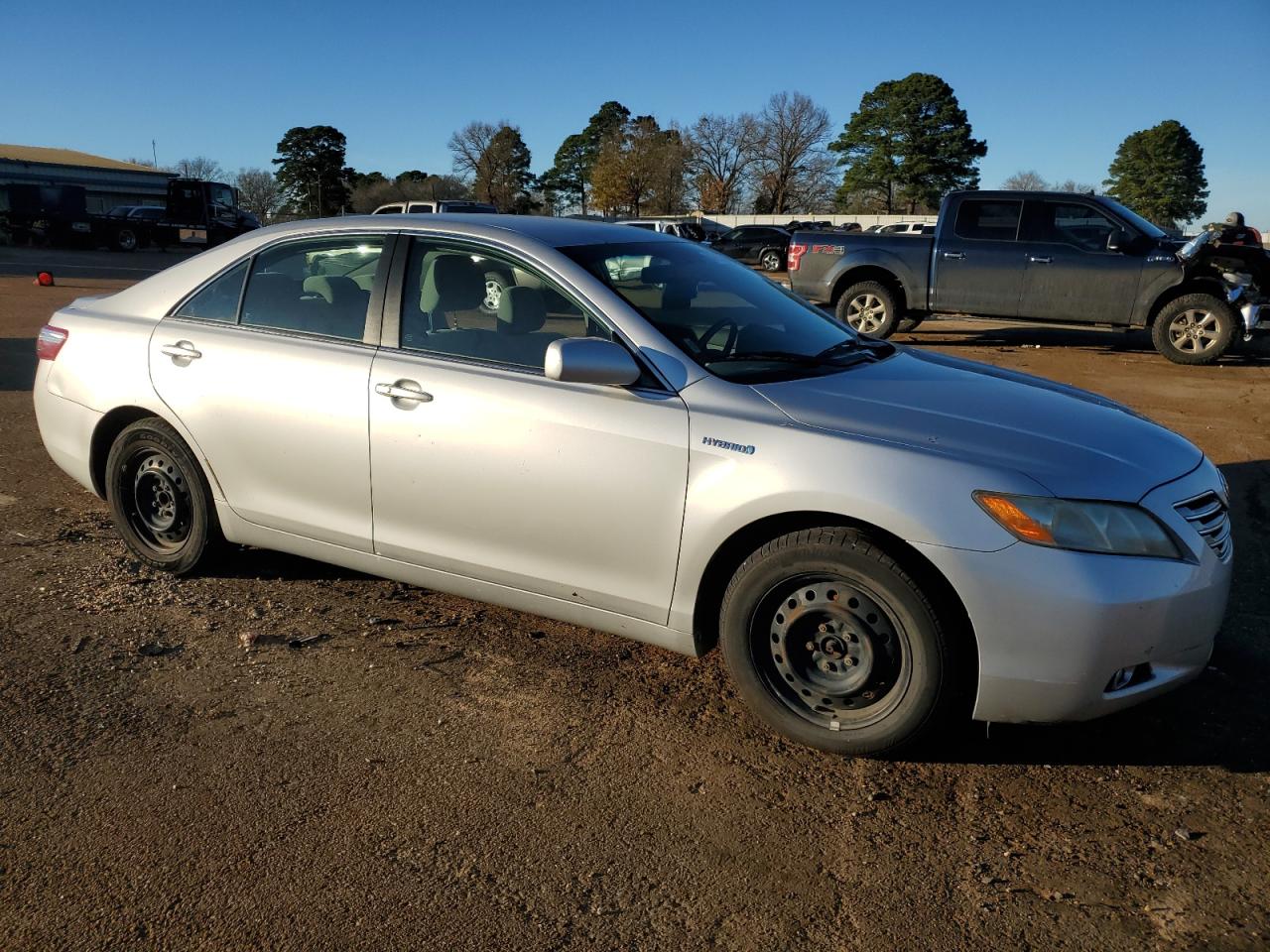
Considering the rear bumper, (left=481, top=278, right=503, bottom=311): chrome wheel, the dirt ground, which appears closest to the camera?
the dirt ground

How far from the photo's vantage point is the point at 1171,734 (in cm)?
328

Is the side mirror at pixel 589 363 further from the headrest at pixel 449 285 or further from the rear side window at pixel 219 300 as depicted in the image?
the rear side window at pixel 219 300

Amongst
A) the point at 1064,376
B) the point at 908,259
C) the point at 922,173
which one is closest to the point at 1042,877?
the point at 1064,376

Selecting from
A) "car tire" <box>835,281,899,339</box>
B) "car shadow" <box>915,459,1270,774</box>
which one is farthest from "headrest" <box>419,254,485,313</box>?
"car tire" <box>835,281,899,339</box>

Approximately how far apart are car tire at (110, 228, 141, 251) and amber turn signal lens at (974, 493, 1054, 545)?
127ft

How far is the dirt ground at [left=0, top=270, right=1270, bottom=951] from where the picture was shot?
2385 millimetres

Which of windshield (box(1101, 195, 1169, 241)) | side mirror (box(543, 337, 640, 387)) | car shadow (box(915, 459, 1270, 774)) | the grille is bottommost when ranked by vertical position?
car shadow (box(915, 459, 1270, 774))

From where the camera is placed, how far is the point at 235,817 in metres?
2.76

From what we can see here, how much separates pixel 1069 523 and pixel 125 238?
1533 inches

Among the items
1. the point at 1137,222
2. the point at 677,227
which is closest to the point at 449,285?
the point at 1137,222

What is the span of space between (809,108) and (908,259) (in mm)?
72186

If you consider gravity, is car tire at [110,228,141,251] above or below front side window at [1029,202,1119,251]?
below

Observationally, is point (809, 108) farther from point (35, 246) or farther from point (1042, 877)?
point (1042, 877)

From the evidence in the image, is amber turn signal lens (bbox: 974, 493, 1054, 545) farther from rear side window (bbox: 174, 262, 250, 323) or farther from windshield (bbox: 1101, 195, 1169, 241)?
windshield (bbox: 1101, 195, 1169, 241)
